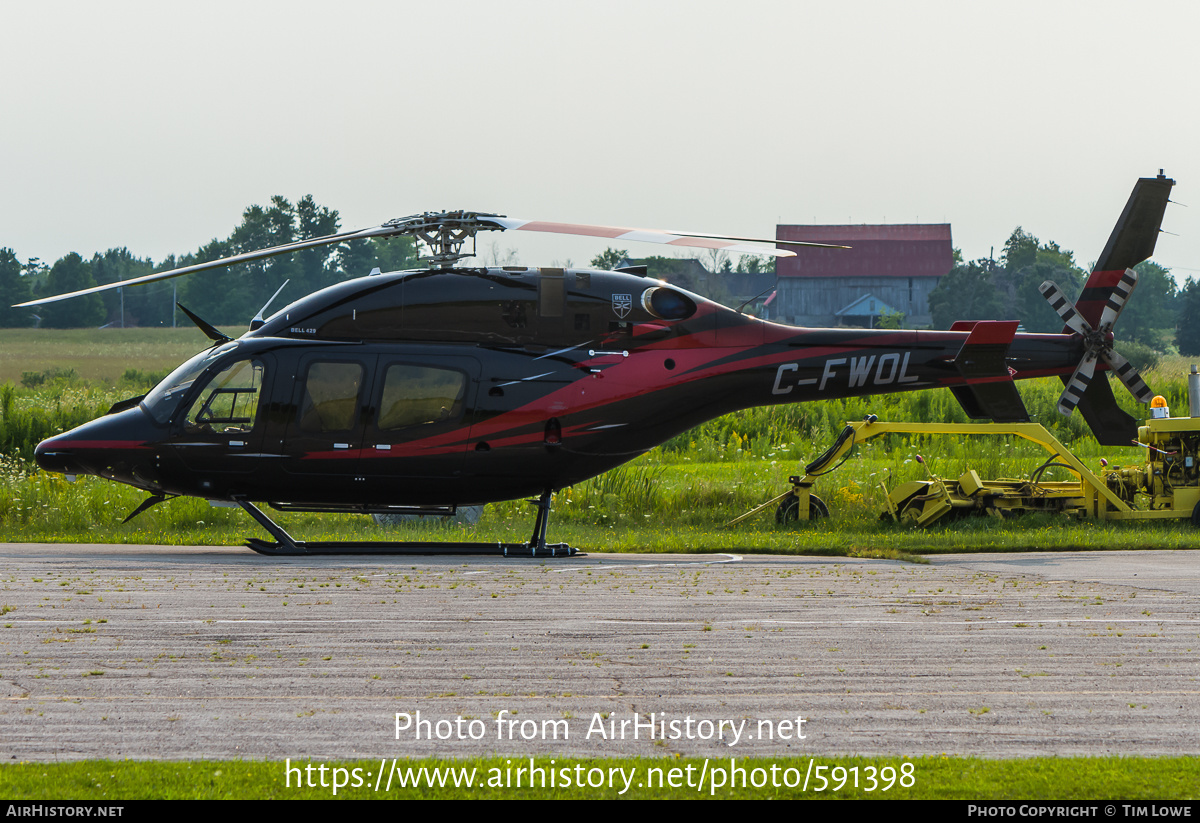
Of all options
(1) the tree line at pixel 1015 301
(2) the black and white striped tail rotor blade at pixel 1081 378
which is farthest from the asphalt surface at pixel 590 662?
(1) the tree line at pixel 1015 301

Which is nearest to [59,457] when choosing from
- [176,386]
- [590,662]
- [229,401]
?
[176,386]

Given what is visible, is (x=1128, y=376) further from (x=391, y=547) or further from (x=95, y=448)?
(x=95, y=448)

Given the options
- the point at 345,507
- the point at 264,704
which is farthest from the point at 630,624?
the point at 345,507

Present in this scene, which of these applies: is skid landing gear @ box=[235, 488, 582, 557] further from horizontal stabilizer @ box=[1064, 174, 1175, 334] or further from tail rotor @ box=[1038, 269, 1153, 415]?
horizontal stabilizer @ box=[1064, 174, 1175, 334]

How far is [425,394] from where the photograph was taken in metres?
14.6

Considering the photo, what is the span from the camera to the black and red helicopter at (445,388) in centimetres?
1445

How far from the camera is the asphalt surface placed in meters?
6.30

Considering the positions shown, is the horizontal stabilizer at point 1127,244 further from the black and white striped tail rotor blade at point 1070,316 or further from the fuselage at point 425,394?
the fuselage at point 425,394

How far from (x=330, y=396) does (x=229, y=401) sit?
1.39 metres

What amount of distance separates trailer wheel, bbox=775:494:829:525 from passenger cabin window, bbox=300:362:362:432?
7.70m

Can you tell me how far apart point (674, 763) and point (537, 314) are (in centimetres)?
971

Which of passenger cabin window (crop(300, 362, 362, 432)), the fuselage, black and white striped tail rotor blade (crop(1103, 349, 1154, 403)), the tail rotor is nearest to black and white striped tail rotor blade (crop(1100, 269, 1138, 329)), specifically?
the tail rotor

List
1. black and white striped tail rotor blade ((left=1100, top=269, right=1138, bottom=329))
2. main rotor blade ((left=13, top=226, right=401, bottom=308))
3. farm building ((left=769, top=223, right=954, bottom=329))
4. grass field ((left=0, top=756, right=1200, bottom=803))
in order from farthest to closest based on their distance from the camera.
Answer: farm building ((left=769, top=223, right=954, bottom=329)) < black and white striped tail rotor blade ((left=1100, top=269, right=1138, bottom=329)) < main rotor blade ((left=13, top=226, right=401, bottom=308)) < grass field ((left=0, top=756, right=1200, bottom=803))
